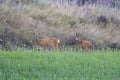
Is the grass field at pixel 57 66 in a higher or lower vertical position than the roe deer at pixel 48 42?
higher

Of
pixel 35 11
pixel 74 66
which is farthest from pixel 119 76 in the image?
pixel 35 11

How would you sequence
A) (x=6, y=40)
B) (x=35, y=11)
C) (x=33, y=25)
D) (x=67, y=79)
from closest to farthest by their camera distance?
(x=67, y=79)
(x=6, y=40)
(x=33, y=25)
(x=35, y=11)

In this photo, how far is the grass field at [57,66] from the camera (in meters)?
10.4

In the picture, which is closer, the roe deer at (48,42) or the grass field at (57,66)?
the grass field at (57,66)

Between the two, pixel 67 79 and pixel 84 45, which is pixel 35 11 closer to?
pixel 84 45

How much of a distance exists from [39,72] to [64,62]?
4.89 feet

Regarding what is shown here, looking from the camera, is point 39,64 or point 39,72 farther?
point 39,64

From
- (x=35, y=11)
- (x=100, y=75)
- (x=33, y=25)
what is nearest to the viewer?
(x=100, y=75)

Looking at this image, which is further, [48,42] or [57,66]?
[48,42]

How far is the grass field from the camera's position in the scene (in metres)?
10.4

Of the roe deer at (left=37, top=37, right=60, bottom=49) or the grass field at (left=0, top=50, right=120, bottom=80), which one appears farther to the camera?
the roe deer at (left=37, top=37, right=60, bottom=49)

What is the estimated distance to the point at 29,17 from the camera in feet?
60.1

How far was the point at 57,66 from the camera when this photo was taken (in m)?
11.4

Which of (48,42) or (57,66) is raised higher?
(57,66)
